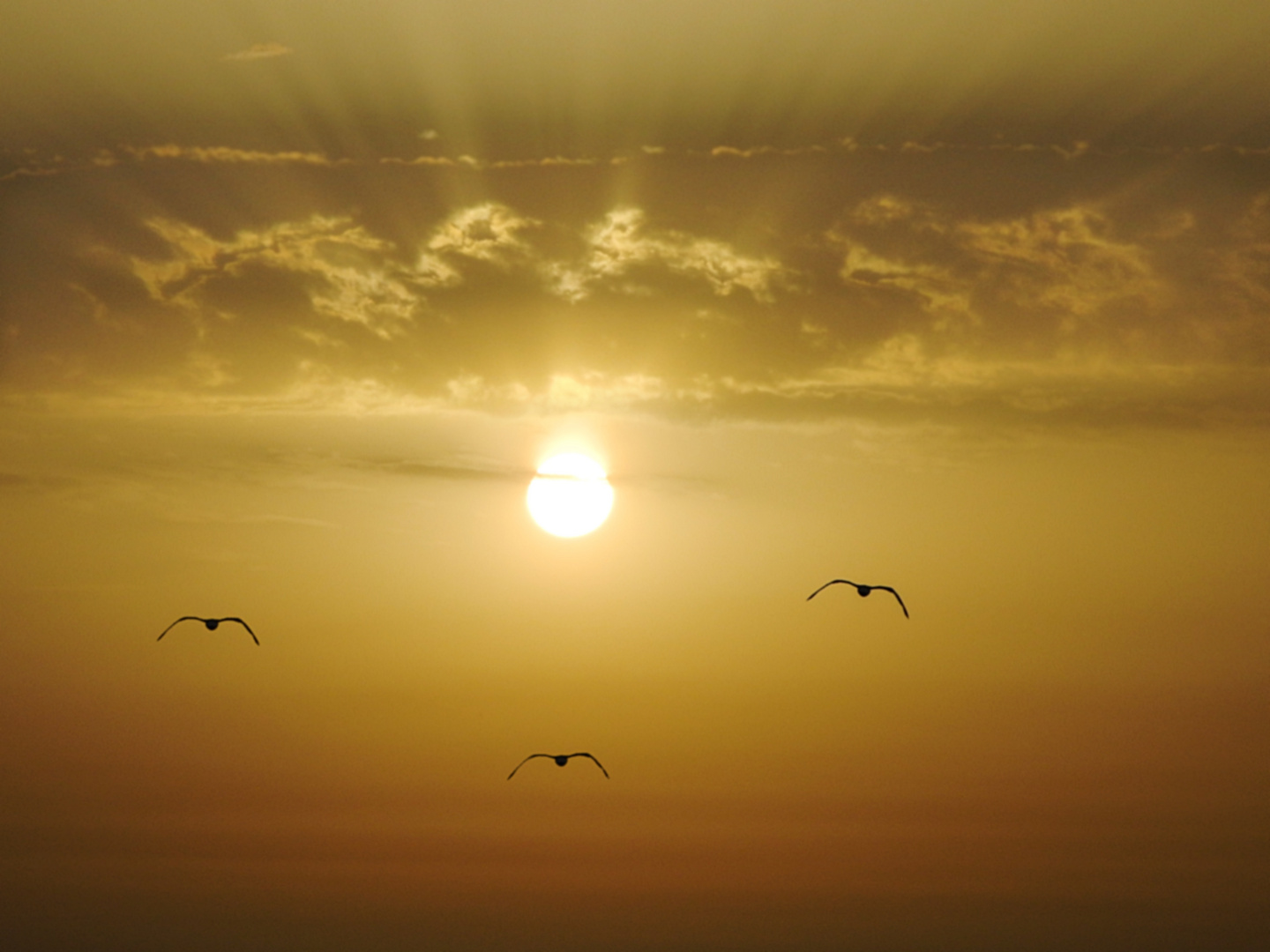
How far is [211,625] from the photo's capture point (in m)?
90.3

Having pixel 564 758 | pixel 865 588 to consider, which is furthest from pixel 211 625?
pixel 865 588

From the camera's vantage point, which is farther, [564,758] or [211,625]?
[564,758]

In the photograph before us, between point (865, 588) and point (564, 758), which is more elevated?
point (865, 588)

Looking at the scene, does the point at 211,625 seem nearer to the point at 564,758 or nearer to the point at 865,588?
the point at 564,758

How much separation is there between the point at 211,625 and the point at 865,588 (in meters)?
43.1

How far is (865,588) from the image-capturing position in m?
86.0

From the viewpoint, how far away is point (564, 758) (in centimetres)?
10000

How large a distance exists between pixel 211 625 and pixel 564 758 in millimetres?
27232

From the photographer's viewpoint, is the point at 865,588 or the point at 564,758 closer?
the point at 865,588

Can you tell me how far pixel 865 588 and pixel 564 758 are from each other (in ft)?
91.4
